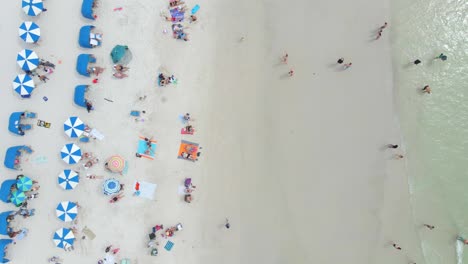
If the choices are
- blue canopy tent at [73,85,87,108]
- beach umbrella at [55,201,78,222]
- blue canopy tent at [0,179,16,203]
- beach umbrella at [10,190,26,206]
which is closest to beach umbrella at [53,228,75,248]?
beach umbrella at [55,201,78,222]

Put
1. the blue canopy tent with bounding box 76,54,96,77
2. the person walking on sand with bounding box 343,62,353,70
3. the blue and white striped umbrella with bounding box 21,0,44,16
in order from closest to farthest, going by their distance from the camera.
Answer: the person walking on sand with bounding box 343,62,353,70 → the blue canopy tent with bounding box 76,54,96,77 → the blue and white striped umbrella with bounding box 21,0,44,16

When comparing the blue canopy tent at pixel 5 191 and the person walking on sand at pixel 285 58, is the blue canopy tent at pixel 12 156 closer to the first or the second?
the blue canopy tent at pixel 5 191

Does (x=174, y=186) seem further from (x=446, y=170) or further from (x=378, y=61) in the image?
(x=446, y=170)

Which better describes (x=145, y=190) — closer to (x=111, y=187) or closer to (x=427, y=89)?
(x=111, y=187)

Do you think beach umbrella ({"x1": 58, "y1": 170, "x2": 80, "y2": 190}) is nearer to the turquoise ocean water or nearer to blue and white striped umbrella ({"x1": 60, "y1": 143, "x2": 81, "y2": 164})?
blue and white striped umbrella ({"x1": 60, "y1": 143, "x2": 81, "y2": 164})

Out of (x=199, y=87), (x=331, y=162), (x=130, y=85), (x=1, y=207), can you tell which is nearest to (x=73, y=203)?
(x=1, y=207)

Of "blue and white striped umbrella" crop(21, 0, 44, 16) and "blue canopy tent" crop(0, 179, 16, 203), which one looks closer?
"blue canopy tent" crop(0, 179, 16, 203)
